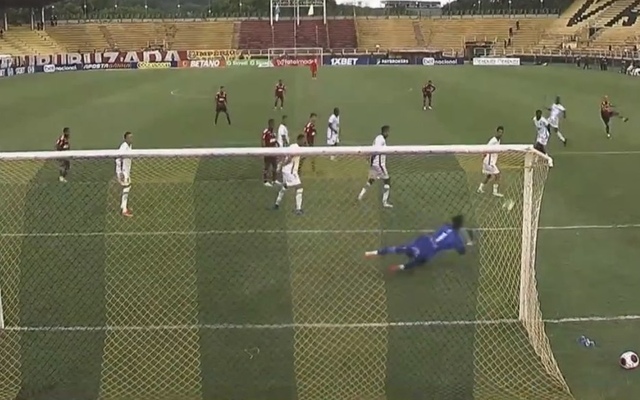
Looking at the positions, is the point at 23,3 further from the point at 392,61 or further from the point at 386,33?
the point at 386,33

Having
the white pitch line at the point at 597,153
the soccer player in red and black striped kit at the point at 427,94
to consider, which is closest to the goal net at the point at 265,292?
the white pitch line at the point at 597,153

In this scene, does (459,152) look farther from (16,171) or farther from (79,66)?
(79,66)

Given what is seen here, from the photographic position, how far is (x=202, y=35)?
97.1m

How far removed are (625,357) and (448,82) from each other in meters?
45.0

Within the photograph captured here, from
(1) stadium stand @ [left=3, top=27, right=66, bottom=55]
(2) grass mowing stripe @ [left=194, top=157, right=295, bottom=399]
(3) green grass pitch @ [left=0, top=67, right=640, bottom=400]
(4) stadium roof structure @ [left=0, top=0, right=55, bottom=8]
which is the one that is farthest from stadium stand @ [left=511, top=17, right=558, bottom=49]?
(2) grass mowing stripe @ [left=194, top=157, right=295, bottom=399]

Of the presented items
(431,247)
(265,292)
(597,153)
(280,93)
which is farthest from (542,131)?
(280,93)

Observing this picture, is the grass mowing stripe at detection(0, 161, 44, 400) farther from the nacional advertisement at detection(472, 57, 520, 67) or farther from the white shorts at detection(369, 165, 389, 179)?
the nacional advertisement at detection(472, 57, 520, 67)

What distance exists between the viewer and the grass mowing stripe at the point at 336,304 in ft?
30.5

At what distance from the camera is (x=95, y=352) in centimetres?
1005

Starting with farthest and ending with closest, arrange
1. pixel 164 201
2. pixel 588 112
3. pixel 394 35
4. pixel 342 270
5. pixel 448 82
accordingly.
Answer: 1. pixel 394 35
2. pixel 448 82
3. pixel 588 112
4. pixel 164 201
5. pixel 342 270

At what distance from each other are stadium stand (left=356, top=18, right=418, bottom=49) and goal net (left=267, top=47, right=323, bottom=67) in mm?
8496

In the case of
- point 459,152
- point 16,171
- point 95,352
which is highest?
point 459,152

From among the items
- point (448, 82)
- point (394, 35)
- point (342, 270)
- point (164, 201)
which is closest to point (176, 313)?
point (342, 270)

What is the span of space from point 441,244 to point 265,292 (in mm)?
2843
